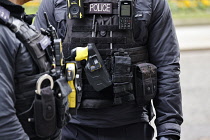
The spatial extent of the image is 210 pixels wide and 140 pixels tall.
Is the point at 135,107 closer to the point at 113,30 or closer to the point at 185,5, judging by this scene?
the point at 113,30

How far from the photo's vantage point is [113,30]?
9.87 ft

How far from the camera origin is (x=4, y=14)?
215 centimetres

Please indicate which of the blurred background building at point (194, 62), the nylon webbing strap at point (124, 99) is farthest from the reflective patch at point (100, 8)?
the blurred background building at point (194, 62)

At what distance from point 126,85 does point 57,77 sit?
2.30ft

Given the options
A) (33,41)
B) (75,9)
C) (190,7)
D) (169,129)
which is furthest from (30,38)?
(190,7)

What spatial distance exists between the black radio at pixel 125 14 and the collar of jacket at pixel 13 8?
796mm

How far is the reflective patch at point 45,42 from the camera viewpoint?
2.30m

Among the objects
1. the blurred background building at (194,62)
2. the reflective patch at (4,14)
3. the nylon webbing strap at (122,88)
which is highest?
the reflective patch at (4,14)

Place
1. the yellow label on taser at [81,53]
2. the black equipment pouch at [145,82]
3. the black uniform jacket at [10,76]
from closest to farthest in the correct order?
1. the black uniform jacket at [10,76]
2. the yellow label on taser at [81,53]
3. the black equipment pouch at [145,82]

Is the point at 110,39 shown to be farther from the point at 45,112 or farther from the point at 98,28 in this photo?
the point at 45,112

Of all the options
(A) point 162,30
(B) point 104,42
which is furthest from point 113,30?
(A) point 162,30

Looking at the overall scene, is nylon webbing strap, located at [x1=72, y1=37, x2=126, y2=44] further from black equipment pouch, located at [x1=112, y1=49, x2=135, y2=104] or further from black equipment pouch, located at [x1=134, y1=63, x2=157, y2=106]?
black equipment pouch, located at [x1=134, y1=63, x2=157, y2=106]

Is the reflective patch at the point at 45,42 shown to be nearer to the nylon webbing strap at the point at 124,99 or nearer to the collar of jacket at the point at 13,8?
the collar of jacket at the point at 13,8

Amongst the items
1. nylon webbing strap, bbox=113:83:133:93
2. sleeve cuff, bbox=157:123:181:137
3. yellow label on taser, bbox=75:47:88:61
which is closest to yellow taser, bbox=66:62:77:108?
yellow label on taser, bbox=75:47:88:61
